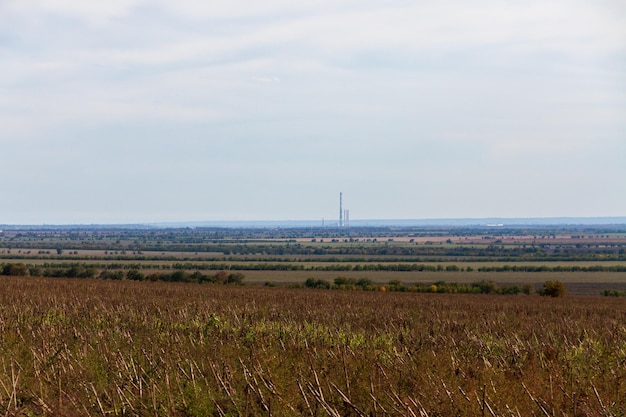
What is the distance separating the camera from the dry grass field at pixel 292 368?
37.1 ft

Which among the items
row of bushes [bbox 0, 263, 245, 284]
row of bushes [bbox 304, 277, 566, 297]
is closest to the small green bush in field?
row of bushes [bbox 304, 277, 566, 297]

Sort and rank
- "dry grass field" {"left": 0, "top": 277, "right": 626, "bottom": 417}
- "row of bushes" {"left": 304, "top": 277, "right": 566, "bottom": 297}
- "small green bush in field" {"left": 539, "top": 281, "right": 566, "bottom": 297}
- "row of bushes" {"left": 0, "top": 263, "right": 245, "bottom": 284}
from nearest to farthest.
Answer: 1. "dry grass field" {"left": 0, "top": 277, "right": 626, "bottom": 417}
2. "small green bush in field" {"left": 539, "top": 281, "right": 566, "bottom": 297}
3. "row of bushes" {"left": 304, "top": 277, "right": 566, "bottom": 297}
4. "row of bushes" {"left": 0, "top": 263, "right": 245, "bottom": 284}

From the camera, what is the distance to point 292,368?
14141 mm

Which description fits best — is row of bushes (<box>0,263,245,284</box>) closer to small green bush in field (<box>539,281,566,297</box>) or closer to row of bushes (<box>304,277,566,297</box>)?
row of bushes (<box>304,277,566,297</box>)

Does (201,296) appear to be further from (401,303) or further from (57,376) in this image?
(57,376)

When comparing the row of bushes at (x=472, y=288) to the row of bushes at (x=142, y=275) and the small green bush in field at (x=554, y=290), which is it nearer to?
the small green bush in field at (x=554, y=290)

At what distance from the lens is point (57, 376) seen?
13602mm

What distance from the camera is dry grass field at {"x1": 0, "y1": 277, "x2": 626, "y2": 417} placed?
11.3 meters

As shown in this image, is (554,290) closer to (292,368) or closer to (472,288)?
(472,288)

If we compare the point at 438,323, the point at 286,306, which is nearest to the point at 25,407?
the point at 438,323

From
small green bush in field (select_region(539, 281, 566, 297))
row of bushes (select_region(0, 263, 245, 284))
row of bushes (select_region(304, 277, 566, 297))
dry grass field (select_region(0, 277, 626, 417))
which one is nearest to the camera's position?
dry grass field (select_region(0, 277, 626, 417))

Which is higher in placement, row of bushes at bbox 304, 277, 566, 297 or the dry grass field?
the dry grass field

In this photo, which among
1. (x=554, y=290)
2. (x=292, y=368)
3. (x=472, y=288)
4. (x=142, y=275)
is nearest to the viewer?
(x=292, y=368)

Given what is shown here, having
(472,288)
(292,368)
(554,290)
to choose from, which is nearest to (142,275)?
(472,288)
